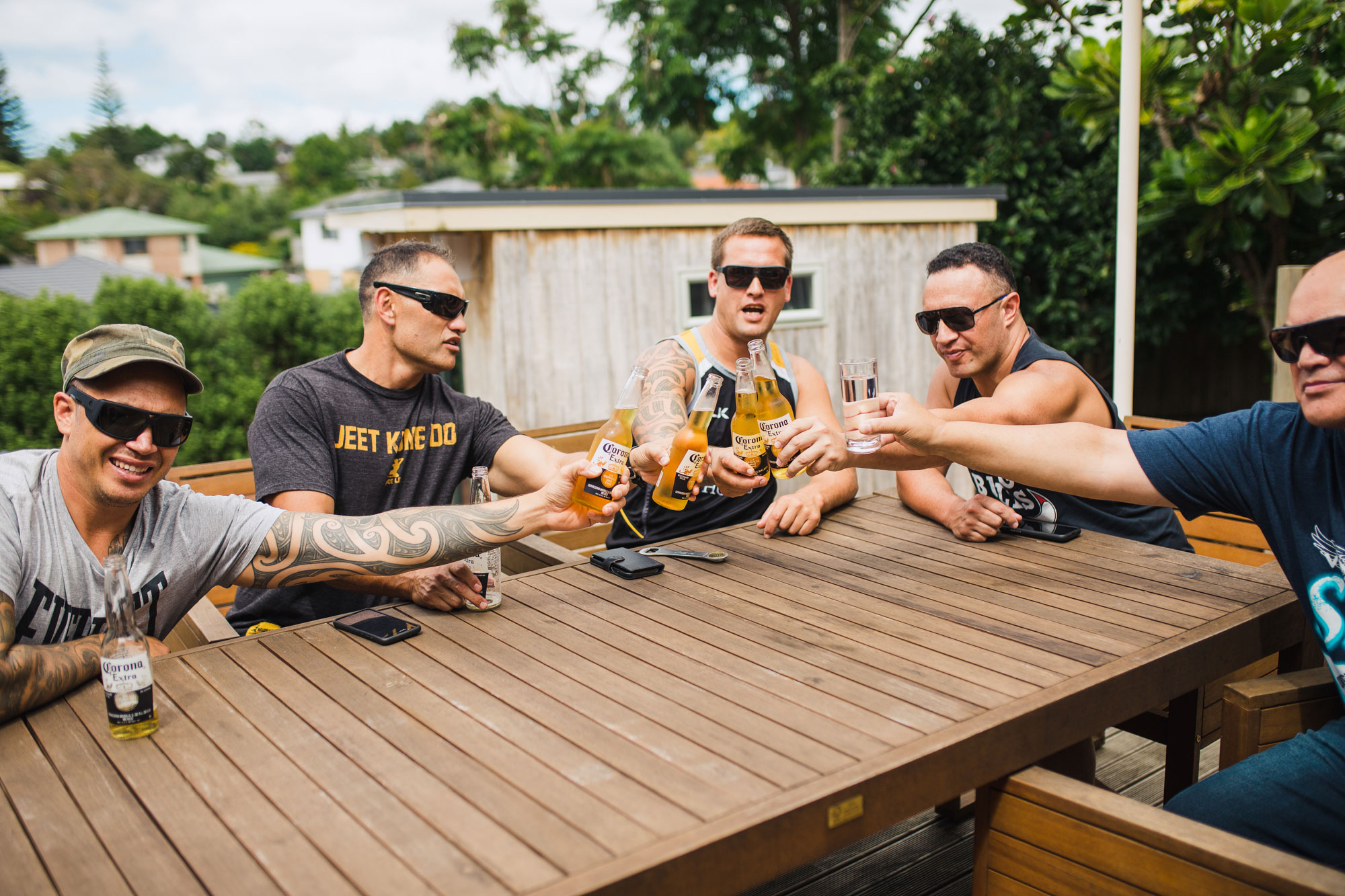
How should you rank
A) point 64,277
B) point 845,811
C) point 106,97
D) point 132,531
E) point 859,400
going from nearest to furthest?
point 845,811 → point 132,531 → point 859,400 → point 64,277 → point 106,97

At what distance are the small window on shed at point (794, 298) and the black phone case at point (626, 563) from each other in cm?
462

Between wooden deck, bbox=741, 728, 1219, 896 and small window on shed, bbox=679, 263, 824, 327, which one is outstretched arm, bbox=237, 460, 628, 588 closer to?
wooden deck, bbox=741, 728, 1219, 896

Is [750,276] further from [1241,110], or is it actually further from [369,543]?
[1241,110]

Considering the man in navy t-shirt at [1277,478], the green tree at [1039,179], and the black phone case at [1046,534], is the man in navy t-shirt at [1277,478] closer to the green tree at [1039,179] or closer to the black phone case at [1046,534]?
the black phone case at [1046,534]

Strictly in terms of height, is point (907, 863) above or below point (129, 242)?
below

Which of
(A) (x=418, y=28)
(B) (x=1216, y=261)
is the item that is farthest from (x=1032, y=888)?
(A) (x=418, y=28)

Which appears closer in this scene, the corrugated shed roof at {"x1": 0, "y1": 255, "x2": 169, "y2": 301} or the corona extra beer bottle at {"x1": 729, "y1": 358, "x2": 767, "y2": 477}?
the corona extra beer bottle at {"x1": 729, "y1": 358, "x2": 767, "y2": 477}

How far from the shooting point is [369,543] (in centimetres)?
225

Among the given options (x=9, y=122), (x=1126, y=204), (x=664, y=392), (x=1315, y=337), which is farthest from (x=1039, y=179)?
(x=9, y=122)

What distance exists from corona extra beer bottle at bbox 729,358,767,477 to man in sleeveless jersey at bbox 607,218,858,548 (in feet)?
1.09

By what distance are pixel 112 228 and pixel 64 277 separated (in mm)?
15747

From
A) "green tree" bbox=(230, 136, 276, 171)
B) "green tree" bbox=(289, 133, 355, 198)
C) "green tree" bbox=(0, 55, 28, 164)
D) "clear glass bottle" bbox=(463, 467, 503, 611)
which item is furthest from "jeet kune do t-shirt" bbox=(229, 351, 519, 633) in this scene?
"green tree" bbox=(230, 136, 276, 171)

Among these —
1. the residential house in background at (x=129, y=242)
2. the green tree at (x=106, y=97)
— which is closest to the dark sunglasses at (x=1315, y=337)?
the residential house in background at (x=129, y=242)

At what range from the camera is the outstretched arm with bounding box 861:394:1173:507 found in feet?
7.16
